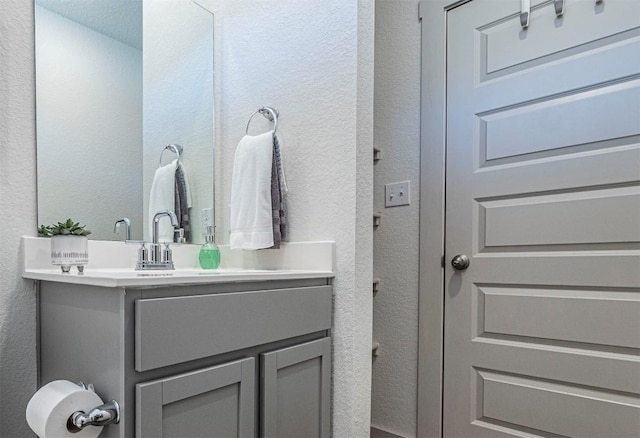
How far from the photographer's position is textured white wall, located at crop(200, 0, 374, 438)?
1.18m

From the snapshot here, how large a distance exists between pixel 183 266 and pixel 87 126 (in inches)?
21.4

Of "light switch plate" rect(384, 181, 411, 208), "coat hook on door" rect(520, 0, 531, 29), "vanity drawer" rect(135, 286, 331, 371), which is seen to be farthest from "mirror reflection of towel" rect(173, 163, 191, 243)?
"coat hook on door" rect(520, 0, 531, 29)

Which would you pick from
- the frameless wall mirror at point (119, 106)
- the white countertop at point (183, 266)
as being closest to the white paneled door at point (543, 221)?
the white countertop at point (183, 266)

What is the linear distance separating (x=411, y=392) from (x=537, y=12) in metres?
1.55

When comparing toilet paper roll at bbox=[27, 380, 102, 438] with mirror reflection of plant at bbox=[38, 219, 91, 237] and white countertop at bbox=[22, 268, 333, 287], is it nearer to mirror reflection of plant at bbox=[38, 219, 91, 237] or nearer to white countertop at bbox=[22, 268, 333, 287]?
white countertop at bbox=[22, 268, 333, 287]

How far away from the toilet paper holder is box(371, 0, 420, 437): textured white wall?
1.25 meters

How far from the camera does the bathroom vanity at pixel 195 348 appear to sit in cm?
73

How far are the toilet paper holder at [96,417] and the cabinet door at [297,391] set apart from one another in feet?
1.11

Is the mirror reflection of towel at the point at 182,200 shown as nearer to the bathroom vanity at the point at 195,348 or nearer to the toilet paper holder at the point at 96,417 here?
the bathroom vanity at the point at 195,348

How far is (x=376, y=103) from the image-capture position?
6.09 feet

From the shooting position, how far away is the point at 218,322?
0.87m

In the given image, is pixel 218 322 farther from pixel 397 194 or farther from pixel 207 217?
pixel 397 194

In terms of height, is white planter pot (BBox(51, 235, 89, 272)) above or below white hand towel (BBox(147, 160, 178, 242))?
below

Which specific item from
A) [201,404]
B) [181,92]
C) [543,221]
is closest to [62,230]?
[201,404]
